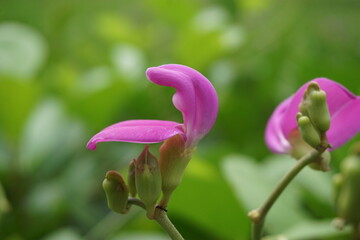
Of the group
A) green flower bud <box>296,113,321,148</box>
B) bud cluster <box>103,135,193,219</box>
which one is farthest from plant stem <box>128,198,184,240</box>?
green flower bud <box>296,113,321,148</box>

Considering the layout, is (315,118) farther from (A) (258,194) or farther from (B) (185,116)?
(A) (258,194)

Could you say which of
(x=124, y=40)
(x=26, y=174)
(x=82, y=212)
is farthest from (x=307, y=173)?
(x=124, y=40)

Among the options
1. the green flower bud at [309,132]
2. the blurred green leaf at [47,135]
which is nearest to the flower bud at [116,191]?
the green flower bud at [309,132]

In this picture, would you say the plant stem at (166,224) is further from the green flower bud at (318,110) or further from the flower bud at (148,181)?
the green flower bud at (318,110)

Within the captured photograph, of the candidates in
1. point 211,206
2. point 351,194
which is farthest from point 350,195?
point 211,206

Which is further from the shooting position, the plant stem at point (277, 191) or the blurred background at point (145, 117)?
the blurred background at point (145, 117)

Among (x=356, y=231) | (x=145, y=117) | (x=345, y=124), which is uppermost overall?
(x=345, y=124)
